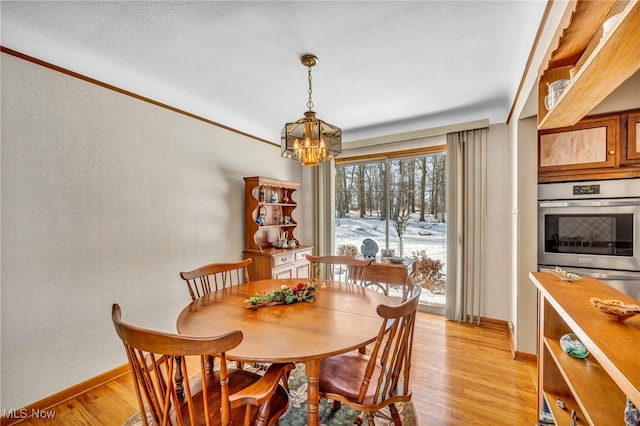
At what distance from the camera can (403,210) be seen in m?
4.02

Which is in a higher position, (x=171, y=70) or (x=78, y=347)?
(x=171, y=70)

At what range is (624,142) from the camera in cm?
221

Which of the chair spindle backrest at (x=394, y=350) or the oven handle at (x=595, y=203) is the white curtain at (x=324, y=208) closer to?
the oven handle at (x=595, y=203)

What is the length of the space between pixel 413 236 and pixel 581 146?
2056mm

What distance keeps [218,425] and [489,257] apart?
3.32 metres

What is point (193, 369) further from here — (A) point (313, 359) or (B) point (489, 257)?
(B) point (489, 257)

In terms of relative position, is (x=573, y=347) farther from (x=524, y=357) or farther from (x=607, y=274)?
(x=524, y=357)

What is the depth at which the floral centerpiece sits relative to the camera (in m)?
1.83

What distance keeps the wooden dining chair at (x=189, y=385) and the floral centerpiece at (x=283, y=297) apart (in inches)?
21.5

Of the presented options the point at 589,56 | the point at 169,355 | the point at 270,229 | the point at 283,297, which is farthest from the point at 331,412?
the point at 270,229

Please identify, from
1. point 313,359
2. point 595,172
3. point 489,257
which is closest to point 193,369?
point 313,359

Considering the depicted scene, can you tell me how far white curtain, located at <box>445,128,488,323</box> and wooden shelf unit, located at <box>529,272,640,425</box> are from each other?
69.9 inches

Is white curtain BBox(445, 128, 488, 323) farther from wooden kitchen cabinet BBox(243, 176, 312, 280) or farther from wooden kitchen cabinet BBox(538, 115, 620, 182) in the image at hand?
wooden kitchen cabinet BBox(243, 176, 312, 280)

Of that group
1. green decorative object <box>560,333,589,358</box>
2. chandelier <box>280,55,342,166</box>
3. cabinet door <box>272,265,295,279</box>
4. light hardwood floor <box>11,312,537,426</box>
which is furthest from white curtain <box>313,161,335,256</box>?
green decorative object <box>560,333,589,358</box>
